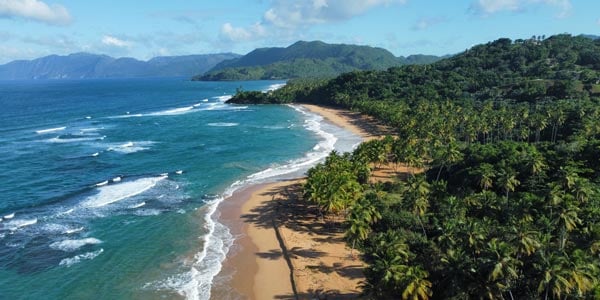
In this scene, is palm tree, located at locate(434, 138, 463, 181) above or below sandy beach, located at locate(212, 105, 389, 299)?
above

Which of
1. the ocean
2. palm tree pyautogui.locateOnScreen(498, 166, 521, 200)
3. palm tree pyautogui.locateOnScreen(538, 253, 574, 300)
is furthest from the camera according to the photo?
palm tree pyautogui.locateOnScreen(498, 166, 521, 200)

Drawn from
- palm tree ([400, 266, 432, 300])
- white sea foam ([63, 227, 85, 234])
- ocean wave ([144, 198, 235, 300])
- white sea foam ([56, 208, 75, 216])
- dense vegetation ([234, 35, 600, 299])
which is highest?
dense vegetation ([234, 35, 600, 299])

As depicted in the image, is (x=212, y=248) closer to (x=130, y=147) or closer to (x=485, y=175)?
(x=485, y=175)

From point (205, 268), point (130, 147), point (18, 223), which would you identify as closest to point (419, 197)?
point (205, 268)

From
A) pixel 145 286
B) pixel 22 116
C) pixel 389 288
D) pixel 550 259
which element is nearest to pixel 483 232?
pixel 550 259

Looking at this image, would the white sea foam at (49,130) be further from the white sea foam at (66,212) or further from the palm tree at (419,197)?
the palm tree at (419,197)

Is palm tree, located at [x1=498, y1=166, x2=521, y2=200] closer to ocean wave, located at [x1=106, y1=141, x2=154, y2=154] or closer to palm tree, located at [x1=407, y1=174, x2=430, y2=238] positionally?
palm tree, located at [x1=407, y1=174, x2=430, y2=238]

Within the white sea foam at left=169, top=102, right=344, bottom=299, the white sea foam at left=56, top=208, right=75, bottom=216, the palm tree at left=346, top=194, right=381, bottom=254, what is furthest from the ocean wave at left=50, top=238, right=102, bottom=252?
the palm tree at left=346, top=194, right=381, bottom=254
